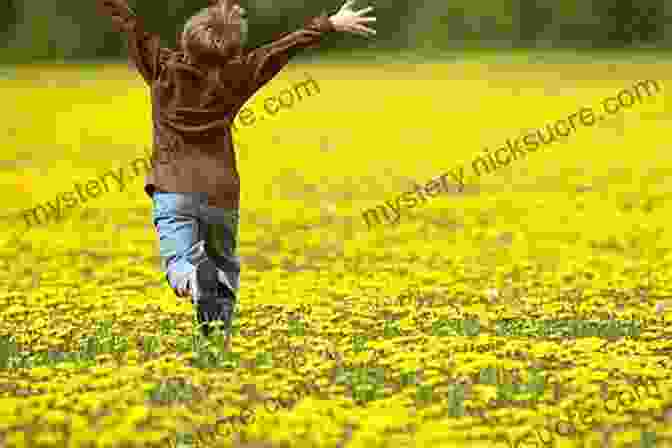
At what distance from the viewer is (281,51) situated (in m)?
6.03

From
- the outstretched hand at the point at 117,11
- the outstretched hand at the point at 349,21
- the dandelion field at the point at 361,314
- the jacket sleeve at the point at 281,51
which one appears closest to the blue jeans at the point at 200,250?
the dandelion field at the point at 361,314

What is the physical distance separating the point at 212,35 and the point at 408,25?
3998 cm

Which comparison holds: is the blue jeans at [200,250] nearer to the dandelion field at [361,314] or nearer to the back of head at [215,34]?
the dandelion field at [361,314]

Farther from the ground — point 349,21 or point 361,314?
point 349,21

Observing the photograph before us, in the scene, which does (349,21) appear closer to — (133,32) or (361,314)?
(133,32)

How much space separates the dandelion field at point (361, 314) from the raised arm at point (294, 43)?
156 cm

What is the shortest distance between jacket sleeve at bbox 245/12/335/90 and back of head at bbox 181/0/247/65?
0.47 feet

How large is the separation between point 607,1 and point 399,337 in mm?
39420

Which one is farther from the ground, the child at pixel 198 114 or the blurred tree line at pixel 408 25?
the blurred tree line at pixel 408 25

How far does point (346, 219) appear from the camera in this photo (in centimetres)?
1249

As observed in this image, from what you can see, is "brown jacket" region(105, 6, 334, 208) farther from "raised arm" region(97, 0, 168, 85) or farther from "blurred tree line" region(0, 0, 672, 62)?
"blurred tree line" region(0, 0, 672, 62)

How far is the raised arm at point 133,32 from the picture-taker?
19.5 feet

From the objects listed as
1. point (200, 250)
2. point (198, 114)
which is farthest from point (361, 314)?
point (198, 114)

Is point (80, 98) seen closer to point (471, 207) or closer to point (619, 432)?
point (471, 207)
